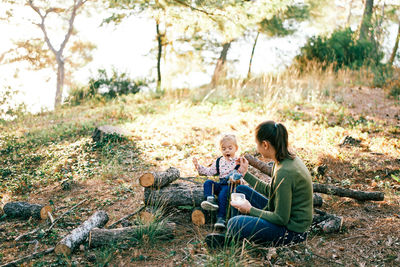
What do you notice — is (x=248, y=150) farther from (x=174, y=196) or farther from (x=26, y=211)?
(x=26, y=211)

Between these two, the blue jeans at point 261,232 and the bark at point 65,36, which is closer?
the blue jeans at point 261,232

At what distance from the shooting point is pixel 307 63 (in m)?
11.8

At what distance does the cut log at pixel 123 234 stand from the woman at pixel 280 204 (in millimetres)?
583

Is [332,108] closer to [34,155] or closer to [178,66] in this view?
[34,155]

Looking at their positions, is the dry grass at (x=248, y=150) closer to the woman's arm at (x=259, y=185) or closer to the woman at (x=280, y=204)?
the woman at (x=280, y=204)

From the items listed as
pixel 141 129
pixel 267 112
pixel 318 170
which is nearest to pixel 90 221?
pixel 318 170

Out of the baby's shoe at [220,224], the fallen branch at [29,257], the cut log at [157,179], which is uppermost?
the cut log at [157,179]

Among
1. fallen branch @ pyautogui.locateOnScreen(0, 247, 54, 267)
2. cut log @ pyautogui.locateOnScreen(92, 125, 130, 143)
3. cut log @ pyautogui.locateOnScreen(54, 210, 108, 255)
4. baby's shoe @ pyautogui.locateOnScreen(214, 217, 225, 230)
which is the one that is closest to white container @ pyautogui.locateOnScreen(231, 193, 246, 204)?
baby's shoe @ pyautogui.locateOnScreen(214, 217, 225, 230)

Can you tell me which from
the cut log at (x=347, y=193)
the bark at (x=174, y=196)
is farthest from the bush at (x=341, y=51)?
the bark at (x=174, y=196)

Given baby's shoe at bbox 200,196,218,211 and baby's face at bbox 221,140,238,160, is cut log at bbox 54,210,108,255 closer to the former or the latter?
baby's shoe at bbox 200,196,218,211

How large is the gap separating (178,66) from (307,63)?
18.8 ft

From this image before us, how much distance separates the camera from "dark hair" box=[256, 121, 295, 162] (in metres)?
2.50

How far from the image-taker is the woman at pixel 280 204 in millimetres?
2465

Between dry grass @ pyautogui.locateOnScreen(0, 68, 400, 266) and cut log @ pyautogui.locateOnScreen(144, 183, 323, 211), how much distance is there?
0.19 meters
